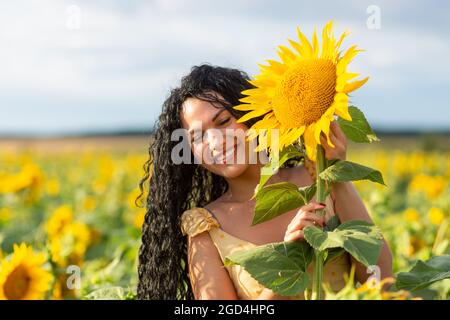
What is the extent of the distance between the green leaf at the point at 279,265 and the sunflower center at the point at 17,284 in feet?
3.43

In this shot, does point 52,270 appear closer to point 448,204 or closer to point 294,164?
point 294,164

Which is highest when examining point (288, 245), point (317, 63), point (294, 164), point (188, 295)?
point (317, 63)

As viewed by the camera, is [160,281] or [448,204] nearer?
[160,281]

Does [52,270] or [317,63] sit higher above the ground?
[317,63]

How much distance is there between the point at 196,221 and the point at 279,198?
0.59 metres

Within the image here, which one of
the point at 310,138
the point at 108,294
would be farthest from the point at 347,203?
the point at 108,294

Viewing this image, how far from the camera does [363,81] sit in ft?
3.92

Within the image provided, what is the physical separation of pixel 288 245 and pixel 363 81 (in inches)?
12.7

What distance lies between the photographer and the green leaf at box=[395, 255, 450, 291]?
1302mm

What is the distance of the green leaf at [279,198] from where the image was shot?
51.1 inches

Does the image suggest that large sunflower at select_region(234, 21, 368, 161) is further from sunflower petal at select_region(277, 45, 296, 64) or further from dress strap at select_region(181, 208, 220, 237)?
dress strap at select_region(181, 208, 220, 237)

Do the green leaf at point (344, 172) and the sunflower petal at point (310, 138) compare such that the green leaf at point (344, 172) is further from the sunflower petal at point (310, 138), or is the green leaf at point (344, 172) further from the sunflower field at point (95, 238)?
the sunflower field at point (95, 238)
